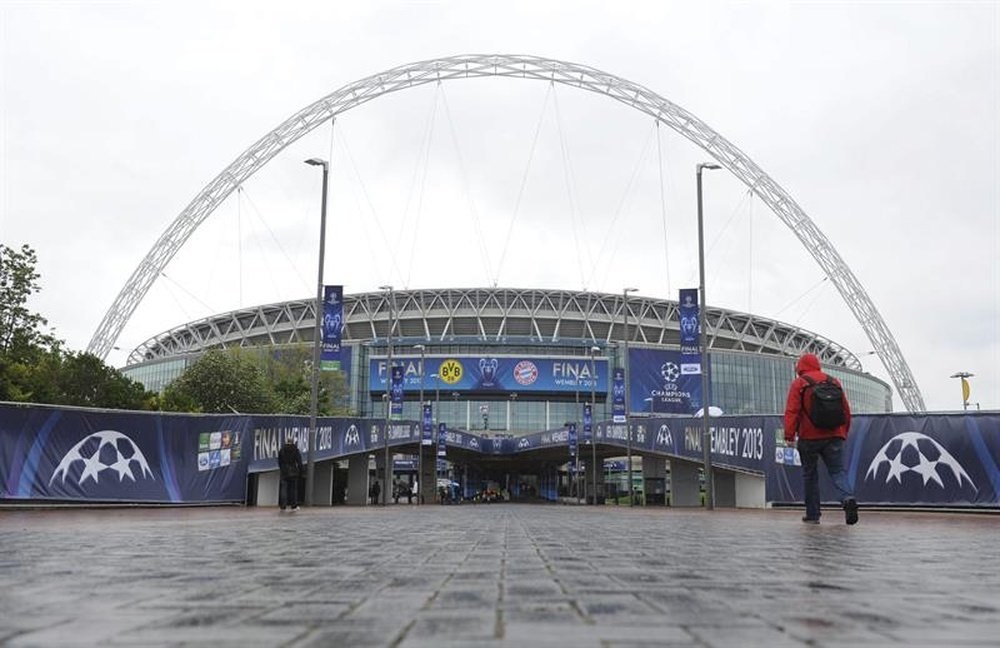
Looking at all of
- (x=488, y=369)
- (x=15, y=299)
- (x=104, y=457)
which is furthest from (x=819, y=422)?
(x=488, y=369)

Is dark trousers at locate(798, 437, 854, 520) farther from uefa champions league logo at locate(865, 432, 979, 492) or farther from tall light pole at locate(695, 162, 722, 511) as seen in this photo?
tall light pole at locate(695, 162, 722, 511)

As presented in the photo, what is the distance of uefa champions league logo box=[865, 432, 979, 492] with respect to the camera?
17.3 metres

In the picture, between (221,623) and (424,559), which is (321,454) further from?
(221,623)

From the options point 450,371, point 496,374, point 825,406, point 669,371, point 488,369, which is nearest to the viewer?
point 825,406

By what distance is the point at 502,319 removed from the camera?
10288cm

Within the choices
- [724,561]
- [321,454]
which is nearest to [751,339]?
[321,454]

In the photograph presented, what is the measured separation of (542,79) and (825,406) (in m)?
65.1

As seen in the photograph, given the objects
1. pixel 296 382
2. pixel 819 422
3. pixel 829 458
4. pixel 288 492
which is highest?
pixel 296 382

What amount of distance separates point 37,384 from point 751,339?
8923cm

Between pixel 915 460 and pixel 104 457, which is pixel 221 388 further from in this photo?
pixel 915 460

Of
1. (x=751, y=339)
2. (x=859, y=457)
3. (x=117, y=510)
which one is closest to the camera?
(x=117, y=510)

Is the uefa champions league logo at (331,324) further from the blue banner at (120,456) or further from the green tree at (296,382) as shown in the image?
the green tree at (296,382)

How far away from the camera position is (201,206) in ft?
288

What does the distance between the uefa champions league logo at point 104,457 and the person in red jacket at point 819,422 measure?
13297mm
